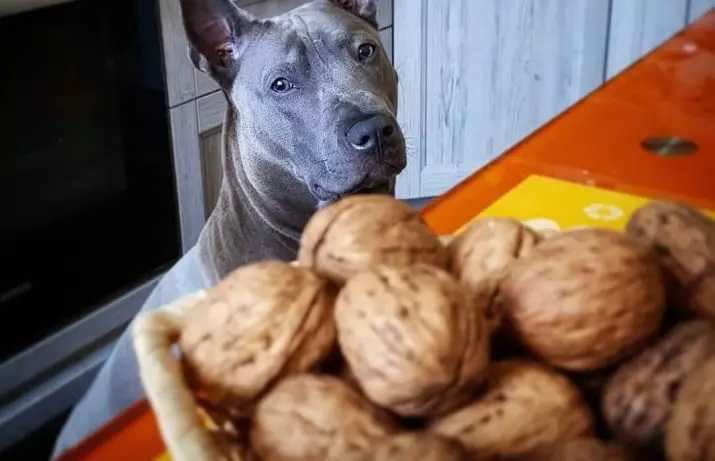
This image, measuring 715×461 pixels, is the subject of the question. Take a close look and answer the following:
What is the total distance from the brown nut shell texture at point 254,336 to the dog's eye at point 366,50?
2.88ft

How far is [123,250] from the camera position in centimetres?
177

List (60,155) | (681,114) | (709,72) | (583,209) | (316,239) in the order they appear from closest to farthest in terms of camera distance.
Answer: (316,239) → (583,209) → (681,114) → (709,72) → (60,155)

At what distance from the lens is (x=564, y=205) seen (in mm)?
Result: 850

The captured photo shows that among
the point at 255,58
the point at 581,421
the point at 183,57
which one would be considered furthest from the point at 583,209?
the point at 183,57

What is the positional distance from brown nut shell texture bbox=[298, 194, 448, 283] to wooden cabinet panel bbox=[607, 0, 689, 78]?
191 centimetres

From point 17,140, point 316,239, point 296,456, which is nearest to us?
point 296,456

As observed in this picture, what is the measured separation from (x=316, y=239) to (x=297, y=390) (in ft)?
0.38

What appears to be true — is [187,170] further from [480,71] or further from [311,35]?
[480,71]

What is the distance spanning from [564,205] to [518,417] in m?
0.49

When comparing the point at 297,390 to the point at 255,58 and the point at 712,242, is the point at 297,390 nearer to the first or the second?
the point at 712,242

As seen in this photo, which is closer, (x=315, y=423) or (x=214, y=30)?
(x=315, y=423)

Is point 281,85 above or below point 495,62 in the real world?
above

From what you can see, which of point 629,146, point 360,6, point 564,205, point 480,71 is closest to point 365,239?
point 564,205

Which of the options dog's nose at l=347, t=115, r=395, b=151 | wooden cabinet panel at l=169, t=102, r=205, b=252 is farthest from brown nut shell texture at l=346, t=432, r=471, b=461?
wooden cabinet panel at l=169, t=102, r=205, b=252
